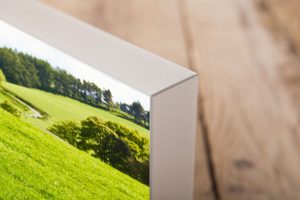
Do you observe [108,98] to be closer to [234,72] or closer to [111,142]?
[111,142]

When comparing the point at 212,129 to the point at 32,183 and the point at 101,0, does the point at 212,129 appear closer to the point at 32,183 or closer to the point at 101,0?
the point at 32,183

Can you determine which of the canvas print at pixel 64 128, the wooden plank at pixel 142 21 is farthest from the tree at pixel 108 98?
the wooden plank at pixel 142 21

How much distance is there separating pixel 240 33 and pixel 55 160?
1.94ft

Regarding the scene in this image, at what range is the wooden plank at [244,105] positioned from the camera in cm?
99

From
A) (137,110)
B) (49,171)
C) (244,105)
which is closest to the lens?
(137,110)

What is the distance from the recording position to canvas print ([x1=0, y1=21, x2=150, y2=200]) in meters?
0.75

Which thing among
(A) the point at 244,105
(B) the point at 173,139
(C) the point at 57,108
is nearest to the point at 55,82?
(C) the point at 57,108

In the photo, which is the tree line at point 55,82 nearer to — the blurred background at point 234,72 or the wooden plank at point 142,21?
the blurred background at point 234,72

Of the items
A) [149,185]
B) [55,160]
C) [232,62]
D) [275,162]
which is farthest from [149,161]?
[232,62]

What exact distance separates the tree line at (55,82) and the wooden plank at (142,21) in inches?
17.3

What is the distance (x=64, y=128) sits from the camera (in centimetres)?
82

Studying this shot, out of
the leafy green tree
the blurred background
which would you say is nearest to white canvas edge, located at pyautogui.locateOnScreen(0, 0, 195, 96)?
the leafy green tree

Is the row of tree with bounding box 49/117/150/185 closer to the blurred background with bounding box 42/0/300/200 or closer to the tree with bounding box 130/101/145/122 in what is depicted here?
the tree with bounding box 130/101/145/122

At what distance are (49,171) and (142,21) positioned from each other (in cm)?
57
